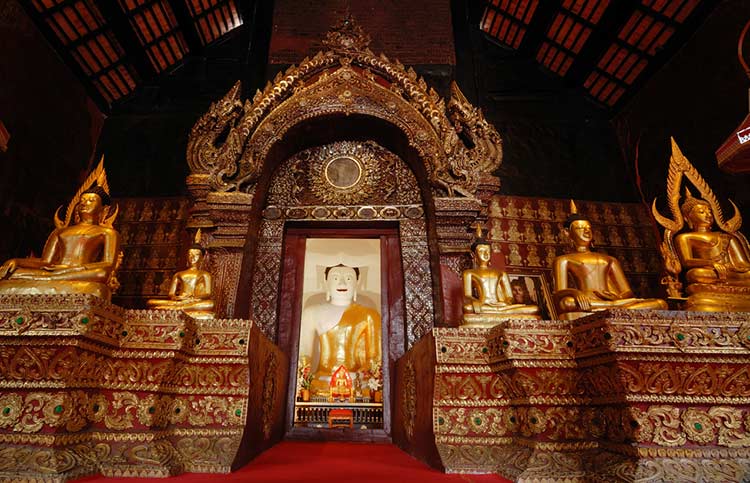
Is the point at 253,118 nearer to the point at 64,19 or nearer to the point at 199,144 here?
the point at 199,144

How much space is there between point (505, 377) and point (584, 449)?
584 millimetres

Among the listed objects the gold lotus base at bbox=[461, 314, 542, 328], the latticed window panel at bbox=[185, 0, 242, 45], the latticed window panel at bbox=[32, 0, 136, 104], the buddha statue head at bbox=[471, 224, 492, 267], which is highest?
the latticed window panel at bbox=[185, 0, 242, 45]

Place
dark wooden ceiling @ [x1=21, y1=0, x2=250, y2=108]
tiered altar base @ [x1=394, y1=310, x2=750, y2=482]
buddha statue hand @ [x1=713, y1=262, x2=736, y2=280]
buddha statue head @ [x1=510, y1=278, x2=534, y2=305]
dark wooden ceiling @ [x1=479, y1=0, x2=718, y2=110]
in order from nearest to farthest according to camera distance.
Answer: tiered altar base @ [x1=394, y1=310, x2=750, y2=482] < buddha statue hand @ [x1=713, y1=262, x2=736, y2=280] < buddha statue head @ [x1=510, y1=278, x2=534, y2=305] < dark wooden ceiling @ [x1=21, y1=0, x2=250, y2=108] < dark wooden ceiling @ [x1=479, y1=0, x2=718, y2=110]

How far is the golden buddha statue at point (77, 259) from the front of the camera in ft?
9.23

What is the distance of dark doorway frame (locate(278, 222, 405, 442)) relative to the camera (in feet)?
14.7

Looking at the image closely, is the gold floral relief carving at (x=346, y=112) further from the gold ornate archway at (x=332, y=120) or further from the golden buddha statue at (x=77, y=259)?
the golden buddha statue at (x=77, y=259)

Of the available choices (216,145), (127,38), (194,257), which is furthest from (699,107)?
(127,38)

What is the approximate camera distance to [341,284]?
18.1 feet

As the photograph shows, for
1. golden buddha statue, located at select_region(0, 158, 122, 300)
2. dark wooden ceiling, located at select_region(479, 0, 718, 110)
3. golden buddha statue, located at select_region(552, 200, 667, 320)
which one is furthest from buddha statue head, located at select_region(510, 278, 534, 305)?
golden buddha statue, located at select_region(0, 158, 122, 300)

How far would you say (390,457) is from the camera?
327 centimetres

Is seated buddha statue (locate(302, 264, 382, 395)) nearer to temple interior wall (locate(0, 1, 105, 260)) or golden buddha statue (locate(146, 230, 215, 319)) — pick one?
golden buddha statue (locate(146, 230, 215, 319))

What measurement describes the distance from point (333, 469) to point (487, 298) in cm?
198

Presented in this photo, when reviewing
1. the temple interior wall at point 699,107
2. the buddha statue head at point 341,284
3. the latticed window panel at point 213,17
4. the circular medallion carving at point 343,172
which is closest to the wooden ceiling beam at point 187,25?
the latticed window panel at point 213,17

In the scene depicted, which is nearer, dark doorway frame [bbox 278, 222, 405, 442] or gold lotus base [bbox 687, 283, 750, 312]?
gold lotus base [bbox 687, 283, 750, 312]
